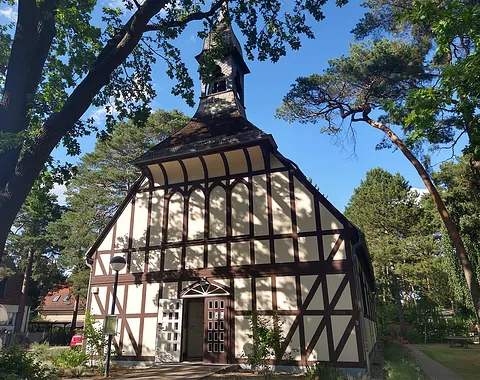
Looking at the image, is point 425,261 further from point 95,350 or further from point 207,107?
point 95,350

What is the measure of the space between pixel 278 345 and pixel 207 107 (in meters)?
8.86

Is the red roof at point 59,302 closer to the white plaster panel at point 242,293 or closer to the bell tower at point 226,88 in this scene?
the bell tower at point 226,88

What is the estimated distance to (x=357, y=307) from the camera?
28.1 ft

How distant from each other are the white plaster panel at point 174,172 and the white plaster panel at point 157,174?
0.28 m

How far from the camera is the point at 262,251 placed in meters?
9.99

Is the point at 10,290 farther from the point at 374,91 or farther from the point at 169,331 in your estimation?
the point at 374,91

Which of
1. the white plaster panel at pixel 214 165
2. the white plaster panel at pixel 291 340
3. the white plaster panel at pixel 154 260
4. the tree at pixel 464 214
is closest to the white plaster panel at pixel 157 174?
the white plaster panel at pixel 214 165

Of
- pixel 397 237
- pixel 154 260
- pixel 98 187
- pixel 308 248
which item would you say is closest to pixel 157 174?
pixel 154 260

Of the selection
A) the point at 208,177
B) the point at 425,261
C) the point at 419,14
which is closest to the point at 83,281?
the point at 208,177

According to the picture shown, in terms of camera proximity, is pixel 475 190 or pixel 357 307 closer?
pixel 357 307

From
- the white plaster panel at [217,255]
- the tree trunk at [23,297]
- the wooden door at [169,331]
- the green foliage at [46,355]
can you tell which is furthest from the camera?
the tree trunk at [23,297]

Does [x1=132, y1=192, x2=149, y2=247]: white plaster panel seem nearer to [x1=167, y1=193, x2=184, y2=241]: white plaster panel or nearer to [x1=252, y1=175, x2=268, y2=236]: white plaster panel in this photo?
[x1=167, y1=193, x2=184, y2=241]: white plaster panel

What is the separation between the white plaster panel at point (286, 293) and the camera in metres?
9.23

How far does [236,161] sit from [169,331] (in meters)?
5.61
